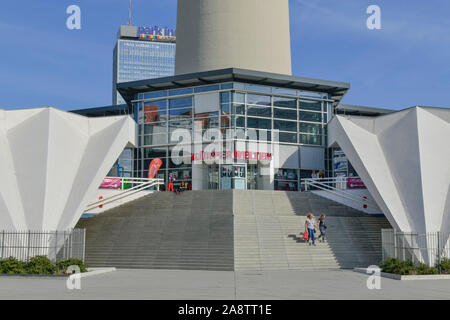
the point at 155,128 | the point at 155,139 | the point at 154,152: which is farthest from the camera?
the point at 155,128

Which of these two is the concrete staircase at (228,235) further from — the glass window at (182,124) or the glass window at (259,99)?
the glass window at (259,99)

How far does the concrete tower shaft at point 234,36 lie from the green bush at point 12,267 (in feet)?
95.8

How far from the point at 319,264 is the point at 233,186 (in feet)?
51.1

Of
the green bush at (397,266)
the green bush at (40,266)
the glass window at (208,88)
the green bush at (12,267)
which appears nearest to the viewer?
the green bush at (397,266)

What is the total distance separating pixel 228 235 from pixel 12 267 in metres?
9.53

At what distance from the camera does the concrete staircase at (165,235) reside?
867 inches

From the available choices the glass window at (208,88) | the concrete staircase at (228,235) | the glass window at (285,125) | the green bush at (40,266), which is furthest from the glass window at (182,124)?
the green bush at (40,266)

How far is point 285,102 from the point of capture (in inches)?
1559

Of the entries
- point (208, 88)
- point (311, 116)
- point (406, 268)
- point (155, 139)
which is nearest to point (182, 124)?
point (155, 139)

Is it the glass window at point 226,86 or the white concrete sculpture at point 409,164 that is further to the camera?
the glass window at point 226,86

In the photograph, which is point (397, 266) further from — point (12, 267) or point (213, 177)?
point (213, 177)

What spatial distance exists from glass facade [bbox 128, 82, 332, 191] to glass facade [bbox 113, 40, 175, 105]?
154 meters
